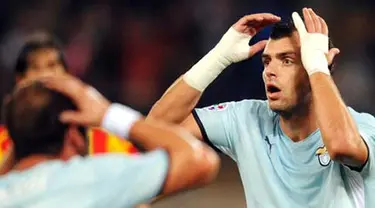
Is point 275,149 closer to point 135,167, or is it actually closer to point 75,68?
point 135,167

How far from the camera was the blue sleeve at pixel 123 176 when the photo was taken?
9.05ft

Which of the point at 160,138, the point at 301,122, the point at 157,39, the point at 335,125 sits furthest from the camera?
the point at 157,39

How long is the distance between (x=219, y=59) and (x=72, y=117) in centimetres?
180

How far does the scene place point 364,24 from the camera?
32.6 ft

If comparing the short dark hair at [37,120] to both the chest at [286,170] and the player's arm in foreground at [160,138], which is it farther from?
the chest at [286,170]

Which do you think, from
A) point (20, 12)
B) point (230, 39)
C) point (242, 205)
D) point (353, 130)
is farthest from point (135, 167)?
point (20, 12)

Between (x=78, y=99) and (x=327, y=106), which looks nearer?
(x=78, y=99)

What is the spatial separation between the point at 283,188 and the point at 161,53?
18.2 ft

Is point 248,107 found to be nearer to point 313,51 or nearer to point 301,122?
point 301,122

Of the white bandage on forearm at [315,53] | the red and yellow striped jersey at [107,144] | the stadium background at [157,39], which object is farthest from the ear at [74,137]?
the stadium background at [157,39]

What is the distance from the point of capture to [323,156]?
4164 millimetres

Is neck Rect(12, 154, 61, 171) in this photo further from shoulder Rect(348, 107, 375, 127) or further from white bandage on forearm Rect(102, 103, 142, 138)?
shoulder Rect(348, 107, 375, 127)

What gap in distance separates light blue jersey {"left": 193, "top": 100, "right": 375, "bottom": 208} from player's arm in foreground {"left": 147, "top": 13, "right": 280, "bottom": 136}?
7 cm

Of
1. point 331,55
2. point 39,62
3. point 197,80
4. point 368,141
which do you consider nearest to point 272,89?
point 331,55
